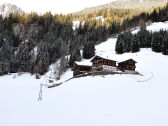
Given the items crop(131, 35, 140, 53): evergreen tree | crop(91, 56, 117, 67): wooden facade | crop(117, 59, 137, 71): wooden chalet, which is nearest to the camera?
crop(91, 56, 117, 67): wooden facade

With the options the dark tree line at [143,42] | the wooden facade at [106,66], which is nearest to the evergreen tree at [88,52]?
the dark tree line at [143,42]

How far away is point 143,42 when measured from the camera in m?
73.7

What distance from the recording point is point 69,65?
70250mm

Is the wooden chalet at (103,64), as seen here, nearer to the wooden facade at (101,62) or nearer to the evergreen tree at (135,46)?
the wooden facade at (101,62)

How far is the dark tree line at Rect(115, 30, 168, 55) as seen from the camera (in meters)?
67.2

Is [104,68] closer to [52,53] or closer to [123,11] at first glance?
[52,53]

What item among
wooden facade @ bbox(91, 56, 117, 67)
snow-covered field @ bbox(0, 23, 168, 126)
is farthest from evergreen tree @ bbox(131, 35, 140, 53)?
snow-covered field @ bbox(0, 23, 168, 126)

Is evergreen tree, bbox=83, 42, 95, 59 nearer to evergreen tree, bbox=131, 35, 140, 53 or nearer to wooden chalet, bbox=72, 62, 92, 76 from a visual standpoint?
evergreen tree, bbox=131, 35, 140, 53

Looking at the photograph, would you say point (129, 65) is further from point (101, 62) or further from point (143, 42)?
point (143, 42)

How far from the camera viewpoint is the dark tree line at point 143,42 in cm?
6725

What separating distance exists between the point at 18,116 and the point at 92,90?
1437 centimetres

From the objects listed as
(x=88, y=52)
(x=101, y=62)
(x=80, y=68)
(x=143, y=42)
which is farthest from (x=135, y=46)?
(x=80, y=68)

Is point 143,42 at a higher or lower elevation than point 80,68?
higher

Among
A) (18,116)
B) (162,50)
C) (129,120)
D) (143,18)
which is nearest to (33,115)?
(18,116)
